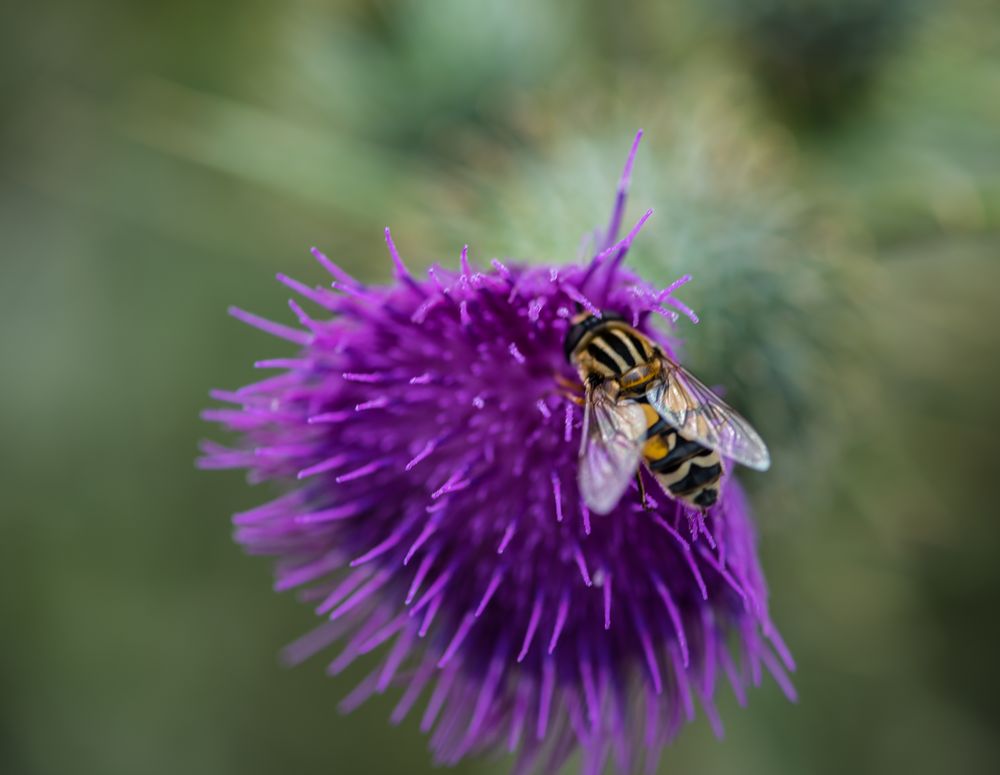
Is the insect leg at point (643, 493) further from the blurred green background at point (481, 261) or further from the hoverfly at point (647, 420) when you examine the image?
the blurred green background at point (481, 261)

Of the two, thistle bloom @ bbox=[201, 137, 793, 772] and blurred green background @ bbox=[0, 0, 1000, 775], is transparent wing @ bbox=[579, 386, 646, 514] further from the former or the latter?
blurred green background @ bbox=[0, 0, 1000, 775]

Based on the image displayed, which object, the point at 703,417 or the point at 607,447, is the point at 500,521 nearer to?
the point at 607,447

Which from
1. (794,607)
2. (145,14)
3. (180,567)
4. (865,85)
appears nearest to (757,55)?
(865,85)

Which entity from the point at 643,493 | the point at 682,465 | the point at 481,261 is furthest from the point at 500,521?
the point at 481,261

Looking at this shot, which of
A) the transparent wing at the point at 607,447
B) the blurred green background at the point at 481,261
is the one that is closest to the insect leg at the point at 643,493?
the transparent wing at the point at 607,447

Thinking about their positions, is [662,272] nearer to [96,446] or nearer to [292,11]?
[292,11]

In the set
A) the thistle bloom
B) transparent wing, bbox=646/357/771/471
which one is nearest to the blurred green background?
transparent wing, bbox=646/357/771/471
